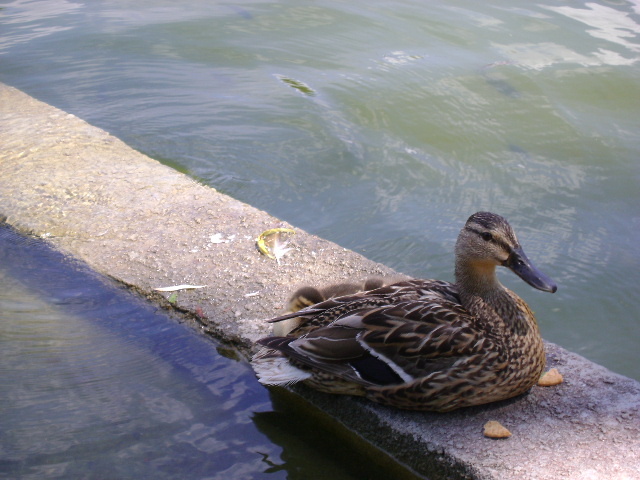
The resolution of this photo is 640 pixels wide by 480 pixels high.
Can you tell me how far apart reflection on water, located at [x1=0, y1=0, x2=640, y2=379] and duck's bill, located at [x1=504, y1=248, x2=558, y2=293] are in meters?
1.56

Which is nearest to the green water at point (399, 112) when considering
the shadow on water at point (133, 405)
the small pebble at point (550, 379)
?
the small pebble at point (550, 379)

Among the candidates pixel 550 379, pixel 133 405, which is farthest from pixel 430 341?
pixel 133 405

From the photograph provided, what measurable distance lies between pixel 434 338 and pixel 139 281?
1.77 metres

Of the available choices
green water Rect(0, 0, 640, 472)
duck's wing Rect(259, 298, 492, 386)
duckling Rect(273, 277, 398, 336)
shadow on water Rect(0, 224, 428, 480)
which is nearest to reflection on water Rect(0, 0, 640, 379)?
green water Rect(0, 0, 640, 472)

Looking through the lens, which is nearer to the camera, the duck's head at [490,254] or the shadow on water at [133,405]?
the shadow on water at [133,405]

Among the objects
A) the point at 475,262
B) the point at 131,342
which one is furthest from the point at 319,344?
the point at 131,342

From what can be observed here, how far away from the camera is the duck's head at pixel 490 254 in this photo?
10.8 ft

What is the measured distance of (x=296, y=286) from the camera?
3.99 m

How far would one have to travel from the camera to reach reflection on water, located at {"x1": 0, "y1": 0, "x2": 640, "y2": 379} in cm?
568

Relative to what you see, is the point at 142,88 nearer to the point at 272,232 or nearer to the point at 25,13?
the point at 25,13

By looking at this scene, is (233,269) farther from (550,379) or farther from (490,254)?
(550,379)

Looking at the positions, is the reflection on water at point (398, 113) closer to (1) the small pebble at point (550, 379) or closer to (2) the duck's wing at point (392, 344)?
(1) the small pebble at point (550, 379)

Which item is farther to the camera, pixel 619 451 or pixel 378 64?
pixel 378 64

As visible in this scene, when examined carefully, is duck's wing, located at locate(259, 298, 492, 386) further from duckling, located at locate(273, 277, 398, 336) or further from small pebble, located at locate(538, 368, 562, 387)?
small pebble, located at locate(538, 368, 562, 387)
